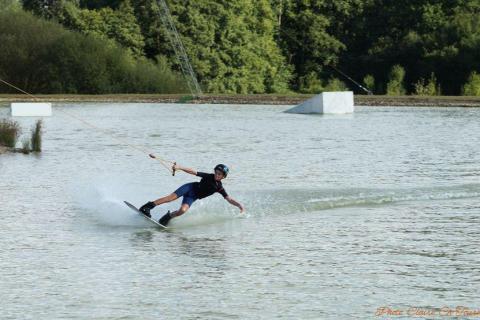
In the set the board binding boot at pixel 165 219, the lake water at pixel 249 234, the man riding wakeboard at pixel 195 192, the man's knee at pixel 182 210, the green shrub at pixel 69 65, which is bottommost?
the lake water at pixel 249 234

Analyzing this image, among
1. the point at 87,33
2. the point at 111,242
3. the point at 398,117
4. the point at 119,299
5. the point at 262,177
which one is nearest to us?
the point at 119,299

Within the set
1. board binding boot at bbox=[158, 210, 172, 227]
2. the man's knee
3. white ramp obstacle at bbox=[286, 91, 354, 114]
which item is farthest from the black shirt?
white ramp obstacle at bbox=[286, 91, 354, 114]

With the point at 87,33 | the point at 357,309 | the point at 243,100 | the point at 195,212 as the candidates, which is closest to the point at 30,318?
the point at 357,309

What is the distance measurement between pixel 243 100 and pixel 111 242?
173 ft

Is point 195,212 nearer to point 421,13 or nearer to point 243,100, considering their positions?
point 243,100

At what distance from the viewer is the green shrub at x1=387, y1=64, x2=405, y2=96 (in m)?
79.6

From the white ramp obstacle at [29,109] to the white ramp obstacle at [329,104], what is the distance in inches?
512

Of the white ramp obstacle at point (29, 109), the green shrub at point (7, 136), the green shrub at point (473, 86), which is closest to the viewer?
the green shrub at point (7, 136)

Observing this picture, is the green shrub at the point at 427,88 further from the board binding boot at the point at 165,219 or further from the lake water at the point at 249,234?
the board binding boot at the point at 165,219

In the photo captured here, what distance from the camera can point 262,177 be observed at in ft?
96.3

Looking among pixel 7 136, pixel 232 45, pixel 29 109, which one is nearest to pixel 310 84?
pixel 232 45

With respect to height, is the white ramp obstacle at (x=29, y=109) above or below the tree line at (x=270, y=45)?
below

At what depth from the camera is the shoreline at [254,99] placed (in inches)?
2630

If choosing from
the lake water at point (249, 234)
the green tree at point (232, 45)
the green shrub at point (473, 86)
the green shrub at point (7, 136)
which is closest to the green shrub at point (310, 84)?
the green tree at point (232, 45)
